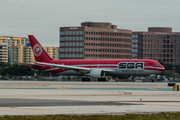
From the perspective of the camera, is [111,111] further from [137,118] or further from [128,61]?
[128,61]

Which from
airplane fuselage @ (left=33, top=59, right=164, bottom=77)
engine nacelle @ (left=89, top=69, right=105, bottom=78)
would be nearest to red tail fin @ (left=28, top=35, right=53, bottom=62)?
airplane fuselage @ (left=33, top=59, right=164, bottom=77)

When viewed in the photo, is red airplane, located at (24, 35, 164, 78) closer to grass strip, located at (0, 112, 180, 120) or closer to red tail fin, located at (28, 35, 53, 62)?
red tail fin, located at (28, 35, 53, 62)

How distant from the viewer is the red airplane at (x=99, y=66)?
77.0 metres

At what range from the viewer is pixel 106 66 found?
263ft

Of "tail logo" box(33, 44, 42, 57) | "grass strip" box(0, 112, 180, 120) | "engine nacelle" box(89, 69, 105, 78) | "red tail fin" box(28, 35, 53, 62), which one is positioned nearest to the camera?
"grass strip" box(0, 112, 180, 120)

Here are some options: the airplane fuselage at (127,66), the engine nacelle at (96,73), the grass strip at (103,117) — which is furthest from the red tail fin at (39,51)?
the grass strip at (103,117)

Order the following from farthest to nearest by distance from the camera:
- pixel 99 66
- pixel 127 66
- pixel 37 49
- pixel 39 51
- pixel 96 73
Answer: pixel 37 49, pixel 39 51, pixel 99 66, pixel 96 73, pixel 127 66

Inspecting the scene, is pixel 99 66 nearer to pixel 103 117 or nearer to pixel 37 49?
pixel 37 49

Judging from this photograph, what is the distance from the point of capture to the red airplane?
77.0 m

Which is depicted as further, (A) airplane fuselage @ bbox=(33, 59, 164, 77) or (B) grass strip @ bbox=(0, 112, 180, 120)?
(A) airplane fuselage @ bbox=(33, 59, 164, 77)

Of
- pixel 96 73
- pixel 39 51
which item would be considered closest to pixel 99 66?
pixel 96 73

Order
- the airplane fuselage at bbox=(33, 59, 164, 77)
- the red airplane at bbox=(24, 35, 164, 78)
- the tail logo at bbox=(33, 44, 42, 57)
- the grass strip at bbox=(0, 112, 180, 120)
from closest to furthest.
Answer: the grass strip at bbox=(0, 112, 180, 120)
the airplane fuselage at bbox=(33, 59, 164, 77)
the red airplane at bbox=(24, 35, 164, 78)
the tail logo at bbox=(33, 44, 42, 57)

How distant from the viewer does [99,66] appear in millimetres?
81250

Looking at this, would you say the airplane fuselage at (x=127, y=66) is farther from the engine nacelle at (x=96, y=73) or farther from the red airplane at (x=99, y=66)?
the engine nacelle at (x=96, y=73)
